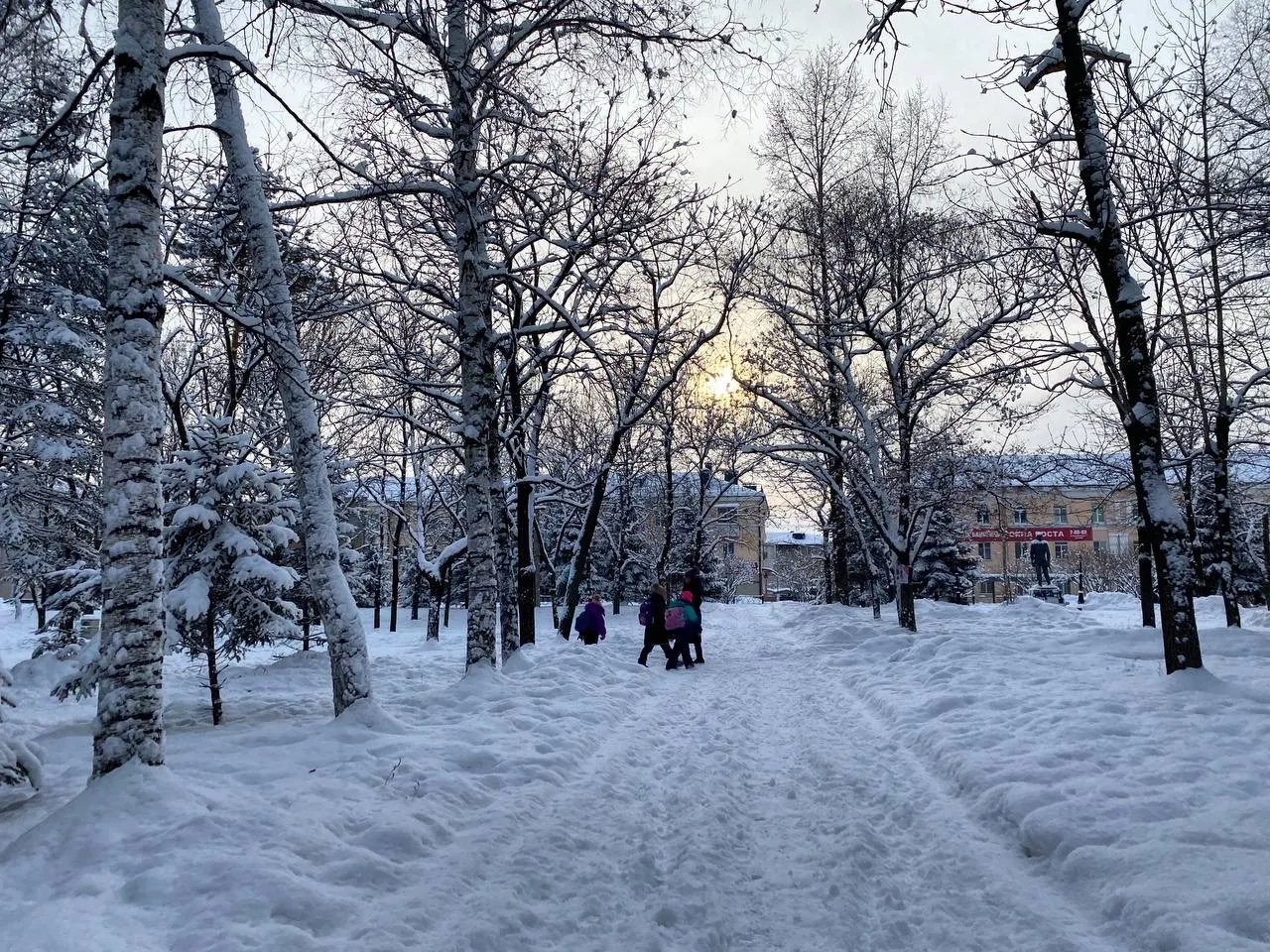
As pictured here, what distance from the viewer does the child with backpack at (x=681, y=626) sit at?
14.3 m

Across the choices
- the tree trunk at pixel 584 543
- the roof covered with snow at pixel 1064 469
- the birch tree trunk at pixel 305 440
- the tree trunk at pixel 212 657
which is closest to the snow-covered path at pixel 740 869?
the birch tree trunk at pixel 305 440

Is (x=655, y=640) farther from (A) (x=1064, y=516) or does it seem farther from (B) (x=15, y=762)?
(A) (x=1064, y=516)

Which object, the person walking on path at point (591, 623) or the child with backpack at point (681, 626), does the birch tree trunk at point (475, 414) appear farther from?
the person walking on path at point (591, 623)

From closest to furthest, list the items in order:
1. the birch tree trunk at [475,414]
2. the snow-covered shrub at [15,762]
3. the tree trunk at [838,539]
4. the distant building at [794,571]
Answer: the snow-covered shrub at [15,762]
the birch tree trunk at [475,414]
the tree trunk at [838,539]
the distant building at [794,571]

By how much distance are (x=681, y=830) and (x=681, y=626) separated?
9352 mm

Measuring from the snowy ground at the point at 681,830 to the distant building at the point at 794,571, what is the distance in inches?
1887

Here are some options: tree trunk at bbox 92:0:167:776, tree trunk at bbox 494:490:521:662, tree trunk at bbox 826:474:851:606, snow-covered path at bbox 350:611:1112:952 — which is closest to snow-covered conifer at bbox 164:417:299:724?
tree trunk at bbox 494:490:521:662

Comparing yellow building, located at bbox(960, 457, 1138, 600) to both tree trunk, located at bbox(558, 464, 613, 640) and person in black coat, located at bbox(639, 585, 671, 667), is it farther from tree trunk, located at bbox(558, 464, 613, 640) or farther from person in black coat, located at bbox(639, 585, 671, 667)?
tree trunk, located at bbox(558, 464, 613, 640)

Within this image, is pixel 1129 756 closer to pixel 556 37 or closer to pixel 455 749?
pixel 455 749

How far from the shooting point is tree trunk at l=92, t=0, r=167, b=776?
4.67 meters

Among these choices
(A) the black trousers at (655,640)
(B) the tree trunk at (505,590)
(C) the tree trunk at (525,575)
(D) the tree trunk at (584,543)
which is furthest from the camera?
(D) the tree trunk at (584,543)

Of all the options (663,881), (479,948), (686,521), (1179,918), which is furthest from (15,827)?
(686,521)

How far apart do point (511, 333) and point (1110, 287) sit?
783 cm

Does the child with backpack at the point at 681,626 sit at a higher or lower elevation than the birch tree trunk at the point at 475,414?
lower
